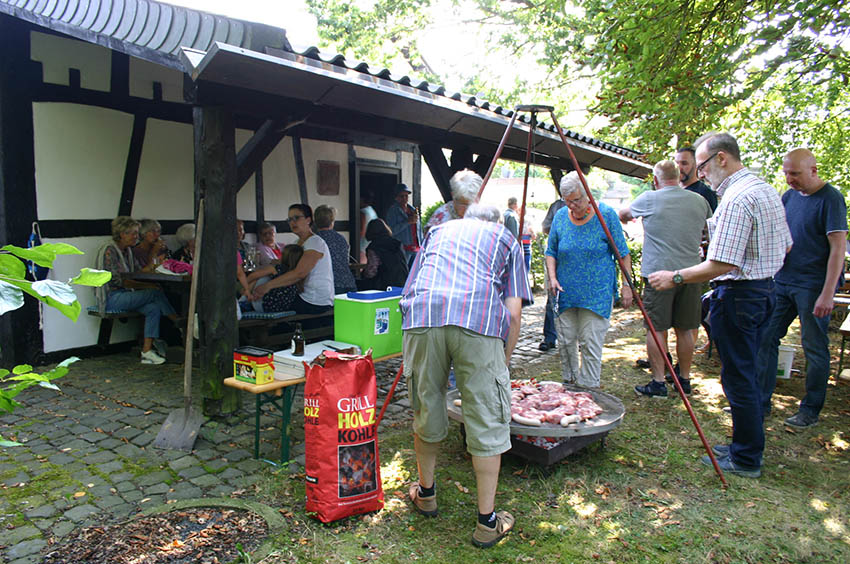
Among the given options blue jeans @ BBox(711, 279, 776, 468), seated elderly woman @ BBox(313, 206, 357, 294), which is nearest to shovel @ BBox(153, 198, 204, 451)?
seated elderly woman @ BBox(313, 206, 357, 294)

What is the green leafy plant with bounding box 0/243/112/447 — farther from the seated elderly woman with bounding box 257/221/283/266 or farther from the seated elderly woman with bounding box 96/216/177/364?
the seated elderly woman with bounding box 257/221/283/266

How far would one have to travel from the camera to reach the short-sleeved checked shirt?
3.57 metres

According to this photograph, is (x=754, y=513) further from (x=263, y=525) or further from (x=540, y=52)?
(x=540, y=52)

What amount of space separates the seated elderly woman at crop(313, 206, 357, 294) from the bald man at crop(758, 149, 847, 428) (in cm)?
419

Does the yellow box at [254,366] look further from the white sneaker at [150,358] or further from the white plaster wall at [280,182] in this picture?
the white plaster wall at [280,182]

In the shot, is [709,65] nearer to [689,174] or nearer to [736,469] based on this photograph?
[689,174]

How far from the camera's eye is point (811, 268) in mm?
4707

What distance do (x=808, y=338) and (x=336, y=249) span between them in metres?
4.53

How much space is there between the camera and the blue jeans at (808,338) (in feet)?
15.4

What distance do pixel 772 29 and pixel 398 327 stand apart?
12.6ft

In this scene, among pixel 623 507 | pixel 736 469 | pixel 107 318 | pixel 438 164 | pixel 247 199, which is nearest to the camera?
pixel 623 507

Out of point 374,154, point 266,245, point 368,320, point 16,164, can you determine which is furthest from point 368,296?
point 374,154

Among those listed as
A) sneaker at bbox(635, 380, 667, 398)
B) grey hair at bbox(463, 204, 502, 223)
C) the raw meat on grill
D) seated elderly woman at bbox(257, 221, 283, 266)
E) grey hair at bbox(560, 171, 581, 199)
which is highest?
grey hair at bbox(560, 171, 581, 199)

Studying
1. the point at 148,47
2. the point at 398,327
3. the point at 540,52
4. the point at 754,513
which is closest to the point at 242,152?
the point at 148,47
